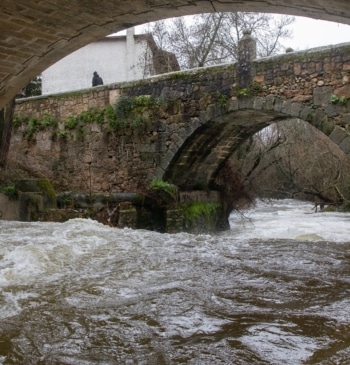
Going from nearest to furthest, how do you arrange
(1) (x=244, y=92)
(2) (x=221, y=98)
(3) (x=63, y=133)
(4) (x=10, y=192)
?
(4) (x=10, y=192), (1) (x=244, y=92), (2) (x=221, y=98), (3) (x=63, y=133)

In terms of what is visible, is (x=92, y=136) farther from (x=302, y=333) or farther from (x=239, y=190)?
(x=302, y=333)

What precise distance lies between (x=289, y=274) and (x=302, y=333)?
1.79 meters

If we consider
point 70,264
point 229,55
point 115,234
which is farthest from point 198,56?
point 70,264

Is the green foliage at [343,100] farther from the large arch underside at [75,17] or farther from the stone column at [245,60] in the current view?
the large arch underside at [75,17]

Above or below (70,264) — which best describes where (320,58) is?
above

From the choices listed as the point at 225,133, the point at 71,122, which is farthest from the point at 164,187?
the point at 71,122

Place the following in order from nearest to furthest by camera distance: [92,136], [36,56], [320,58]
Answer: [36,56]
[320,58]
[92,136]

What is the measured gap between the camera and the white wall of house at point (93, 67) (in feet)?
75.7

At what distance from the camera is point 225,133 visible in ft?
37.1

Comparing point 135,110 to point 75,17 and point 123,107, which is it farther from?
point 75,17

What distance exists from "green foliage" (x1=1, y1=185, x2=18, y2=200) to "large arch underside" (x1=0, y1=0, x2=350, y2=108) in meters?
5.44

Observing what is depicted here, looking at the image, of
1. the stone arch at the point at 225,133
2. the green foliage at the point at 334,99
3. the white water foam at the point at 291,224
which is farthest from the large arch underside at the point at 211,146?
the white water foam at the point at 291,224

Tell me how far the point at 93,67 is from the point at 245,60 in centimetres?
1493

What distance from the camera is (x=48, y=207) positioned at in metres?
9.39
